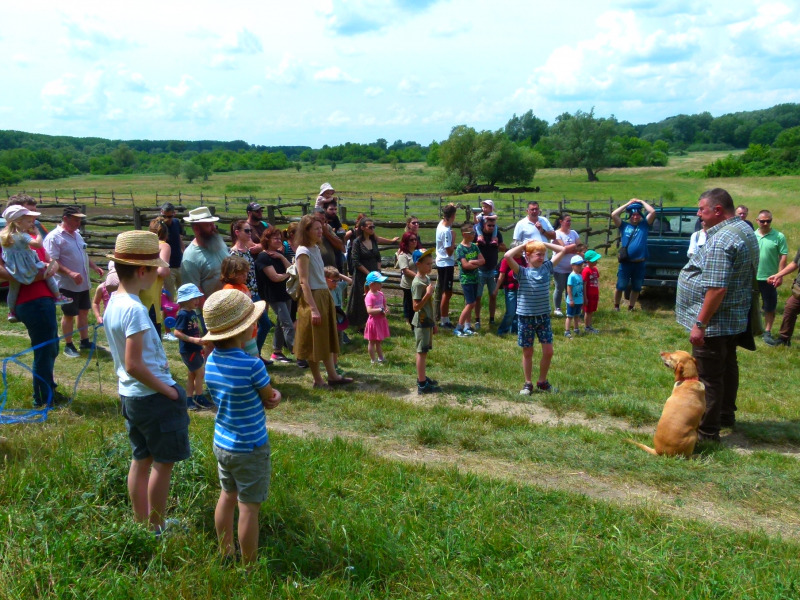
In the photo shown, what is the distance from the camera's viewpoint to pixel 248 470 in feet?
11.4

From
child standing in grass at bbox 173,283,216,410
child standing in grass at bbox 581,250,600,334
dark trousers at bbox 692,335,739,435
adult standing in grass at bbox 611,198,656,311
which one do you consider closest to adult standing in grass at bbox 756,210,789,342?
adult standing in grass at bbox 611,198,656,311

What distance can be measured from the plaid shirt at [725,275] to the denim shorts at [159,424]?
173 inches

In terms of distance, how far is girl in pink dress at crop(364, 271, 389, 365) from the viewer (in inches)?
331

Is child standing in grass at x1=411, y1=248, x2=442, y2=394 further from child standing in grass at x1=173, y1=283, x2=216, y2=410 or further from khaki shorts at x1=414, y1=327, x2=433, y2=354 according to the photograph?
child standing in grass at x1=173, y1=283, x2=216, y2=410

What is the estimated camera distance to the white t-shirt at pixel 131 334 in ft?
11.6

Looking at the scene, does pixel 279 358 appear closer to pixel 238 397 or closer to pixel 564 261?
pixel 564 261

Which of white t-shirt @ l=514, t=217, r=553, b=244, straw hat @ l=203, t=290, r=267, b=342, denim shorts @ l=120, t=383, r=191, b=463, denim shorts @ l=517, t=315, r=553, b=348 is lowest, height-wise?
denim shorts @ l=517, t=315, r=553, b=348

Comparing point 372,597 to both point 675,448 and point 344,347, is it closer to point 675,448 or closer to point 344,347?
point 675,448

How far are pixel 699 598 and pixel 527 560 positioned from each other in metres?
0.86

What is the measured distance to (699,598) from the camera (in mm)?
3322

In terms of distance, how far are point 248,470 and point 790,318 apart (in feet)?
28.6

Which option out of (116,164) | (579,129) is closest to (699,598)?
(579,129)

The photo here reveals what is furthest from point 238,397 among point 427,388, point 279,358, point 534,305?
point 279,358

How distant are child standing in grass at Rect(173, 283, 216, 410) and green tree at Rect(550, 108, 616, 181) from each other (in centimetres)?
7823
